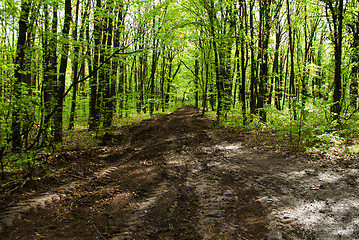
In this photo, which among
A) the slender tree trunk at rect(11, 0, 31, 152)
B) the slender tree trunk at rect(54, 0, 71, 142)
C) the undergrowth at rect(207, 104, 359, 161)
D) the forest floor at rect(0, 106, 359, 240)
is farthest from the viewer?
the undergrowth at rect(207, 104, 359, 161)

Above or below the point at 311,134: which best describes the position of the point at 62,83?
above

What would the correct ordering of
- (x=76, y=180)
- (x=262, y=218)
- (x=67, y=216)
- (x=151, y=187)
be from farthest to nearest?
(x=76, y=180) < (x=151, y=187) < (x=67, y=216) < (x=262, y=218)

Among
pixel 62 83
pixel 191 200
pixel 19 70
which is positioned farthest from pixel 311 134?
pixel 62 83

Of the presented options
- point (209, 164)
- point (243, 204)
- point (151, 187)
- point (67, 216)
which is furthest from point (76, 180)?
point (243, 204)

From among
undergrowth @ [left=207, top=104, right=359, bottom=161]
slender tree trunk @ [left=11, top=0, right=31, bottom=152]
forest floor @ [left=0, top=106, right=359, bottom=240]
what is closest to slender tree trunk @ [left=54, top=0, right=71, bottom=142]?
slender tree trunk @ [left=11, top=0, right=31, bottom=152]

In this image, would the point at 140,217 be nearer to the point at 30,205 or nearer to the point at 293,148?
the point at 30,205

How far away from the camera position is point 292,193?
167 inches

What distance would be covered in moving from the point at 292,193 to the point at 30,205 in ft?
18.7

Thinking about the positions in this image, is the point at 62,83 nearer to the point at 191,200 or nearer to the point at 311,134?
the point at 191,200

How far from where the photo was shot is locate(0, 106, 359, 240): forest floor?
324cm

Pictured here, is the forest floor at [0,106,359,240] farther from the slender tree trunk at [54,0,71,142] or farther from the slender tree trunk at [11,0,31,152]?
the slender tree trunk at [54,0,71,142]

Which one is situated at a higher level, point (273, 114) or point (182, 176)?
point (273, 114)

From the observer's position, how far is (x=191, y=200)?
13.8ft

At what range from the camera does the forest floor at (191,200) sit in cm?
324
